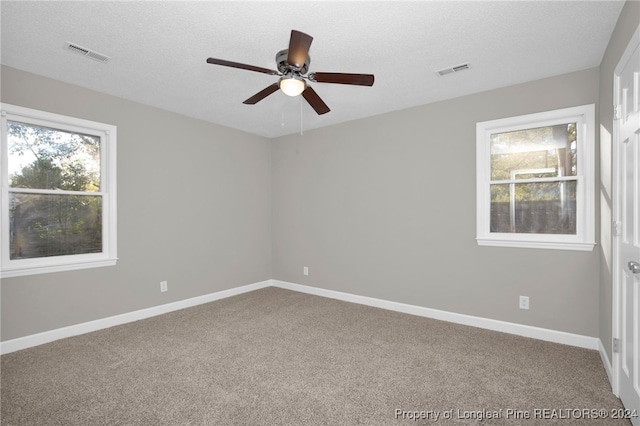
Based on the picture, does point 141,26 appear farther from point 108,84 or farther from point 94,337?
point 94,337

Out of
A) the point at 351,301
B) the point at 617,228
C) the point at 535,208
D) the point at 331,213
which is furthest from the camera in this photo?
the point at 331,213

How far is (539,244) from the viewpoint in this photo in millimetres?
3166

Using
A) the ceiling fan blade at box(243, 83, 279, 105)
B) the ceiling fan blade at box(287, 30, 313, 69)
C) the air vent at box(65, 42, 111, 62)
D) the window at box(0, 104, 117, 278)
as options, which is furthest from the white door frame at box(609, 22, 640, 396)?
the window at box(0, 104, 117, 278)

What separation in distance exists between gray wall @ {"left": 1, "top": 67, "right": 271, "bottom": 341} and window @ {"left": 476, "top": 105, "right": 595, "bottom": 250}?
131 inches

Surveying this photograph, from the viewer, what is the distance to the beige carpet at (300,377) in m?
2.01

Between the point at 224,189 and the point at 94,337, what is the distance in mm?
2391

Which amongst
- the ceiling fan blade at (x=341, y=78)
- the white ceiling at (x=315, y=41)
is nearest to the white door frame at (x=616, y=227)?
the white ceiling at (x=315, y=41)

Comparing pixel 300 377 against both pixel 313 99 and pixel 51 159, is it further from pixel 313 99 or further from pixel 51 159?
pixel 51 159

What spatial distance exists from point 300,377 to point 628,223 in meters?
2.40

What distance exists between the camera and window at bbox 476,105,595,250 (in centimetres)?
298

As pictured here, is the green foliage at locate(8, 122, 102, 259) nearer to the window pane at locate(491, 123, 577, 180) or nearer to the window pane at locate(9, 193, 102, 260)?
the window pane at locate(9, 193, 102, 260)

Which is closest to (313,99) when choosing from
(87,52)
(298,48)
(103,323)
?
(298,48)

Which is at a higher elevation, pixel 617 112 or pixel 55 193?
pixel 617 112

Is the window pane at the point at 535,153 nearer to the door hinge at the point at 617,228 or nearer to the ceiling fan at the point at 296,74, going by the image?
the door hinge at the point at 617,228
